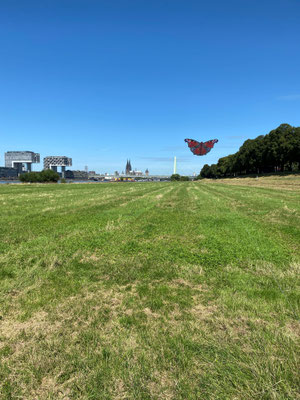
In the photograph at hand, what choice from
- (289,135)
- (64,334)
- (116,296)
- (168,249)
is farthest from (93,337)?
(289,135)

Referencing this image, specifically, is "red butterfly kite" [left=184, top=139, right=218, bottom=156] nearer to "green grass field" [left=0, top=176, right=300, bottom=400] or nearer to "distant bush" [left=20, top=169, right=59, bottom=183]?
"distant bush" [left=20, top=169, right=59, bottom=183]

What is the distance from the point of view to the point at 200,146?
636 ft

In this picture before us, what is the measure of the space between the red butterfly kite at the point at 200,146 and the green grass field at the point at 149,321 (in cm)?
18839

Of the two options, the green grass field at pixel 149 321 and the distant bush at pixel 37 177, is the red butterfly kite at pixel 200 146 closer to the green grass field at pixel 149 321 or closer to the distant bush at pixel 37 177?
the distant bush at pixel 37 177

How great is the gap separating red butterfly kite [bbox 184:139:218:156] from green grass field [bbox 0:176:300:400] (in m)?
188

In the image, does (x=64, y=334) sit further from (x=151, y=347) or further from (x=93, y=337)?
(x=151, y=347)

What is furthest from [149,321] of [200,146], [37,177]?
[200,146]

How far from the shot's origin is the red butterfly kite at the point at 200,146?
186m

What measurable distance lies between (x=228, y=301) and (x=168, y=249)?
3.39 metres

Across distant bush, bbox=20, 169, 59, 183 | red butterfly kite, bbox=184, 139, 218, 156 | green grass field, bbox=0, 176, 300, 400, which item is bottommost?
green grass field, bbox=0, 176, 300, 400

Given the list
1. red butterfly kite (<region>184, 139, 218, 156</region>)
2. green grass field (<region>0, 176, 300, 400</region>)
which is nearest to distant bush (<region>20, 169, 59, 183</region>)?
red butterfly kite (<region>184, 139, 218, 156</region>)

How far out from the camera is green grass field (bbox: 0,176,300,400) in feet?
8.08

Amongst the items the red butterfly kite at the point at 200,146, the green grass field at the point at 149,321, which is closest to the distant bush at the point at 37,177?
the red butterfly kite at the point at 200,146

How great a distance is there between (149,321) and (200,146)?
204m
